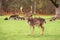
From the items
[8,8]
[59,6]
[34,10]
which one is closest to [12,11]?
[8,8]

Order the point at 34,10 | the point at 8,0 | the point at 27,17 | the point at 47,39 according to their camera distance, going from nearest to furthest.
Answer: the point at 47,39
the point at 27,17
the point at 34,10
the point at 8,0

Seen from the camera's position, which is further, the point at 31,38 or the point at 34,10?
the point at 34,10

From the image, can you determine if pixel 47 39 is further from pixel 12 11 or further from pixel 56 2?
pixel 12 11

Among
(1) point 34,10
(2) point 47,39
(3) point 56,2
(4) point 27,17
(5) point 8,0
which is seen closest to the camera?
(2) point 47,39

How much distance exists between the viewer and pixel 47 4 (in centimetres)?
3781

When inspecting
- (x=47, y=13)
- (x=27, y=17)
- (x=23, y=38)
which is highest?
(x=27, y=17)

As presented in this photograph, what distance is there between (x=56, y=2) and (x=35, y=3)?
450 inches

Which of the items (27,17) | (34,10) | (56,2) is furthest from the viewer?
(34,10)

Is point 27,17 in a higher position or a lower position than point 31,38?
higher

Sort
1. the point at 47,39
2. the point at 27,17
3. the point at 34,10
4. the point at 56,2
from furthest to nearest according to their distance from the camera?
the point at 34,10, the point at 56,2, the point at 27,17, the point at 47,39

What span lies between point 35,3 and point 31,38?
2548cm

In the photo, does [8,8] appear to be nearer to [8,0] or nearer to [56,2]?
[8,0]

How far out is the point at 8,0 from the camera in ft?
127

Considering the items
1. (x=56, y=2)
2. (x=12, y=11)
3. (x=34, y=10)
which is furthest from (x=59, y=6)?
(x=12, y=11)
